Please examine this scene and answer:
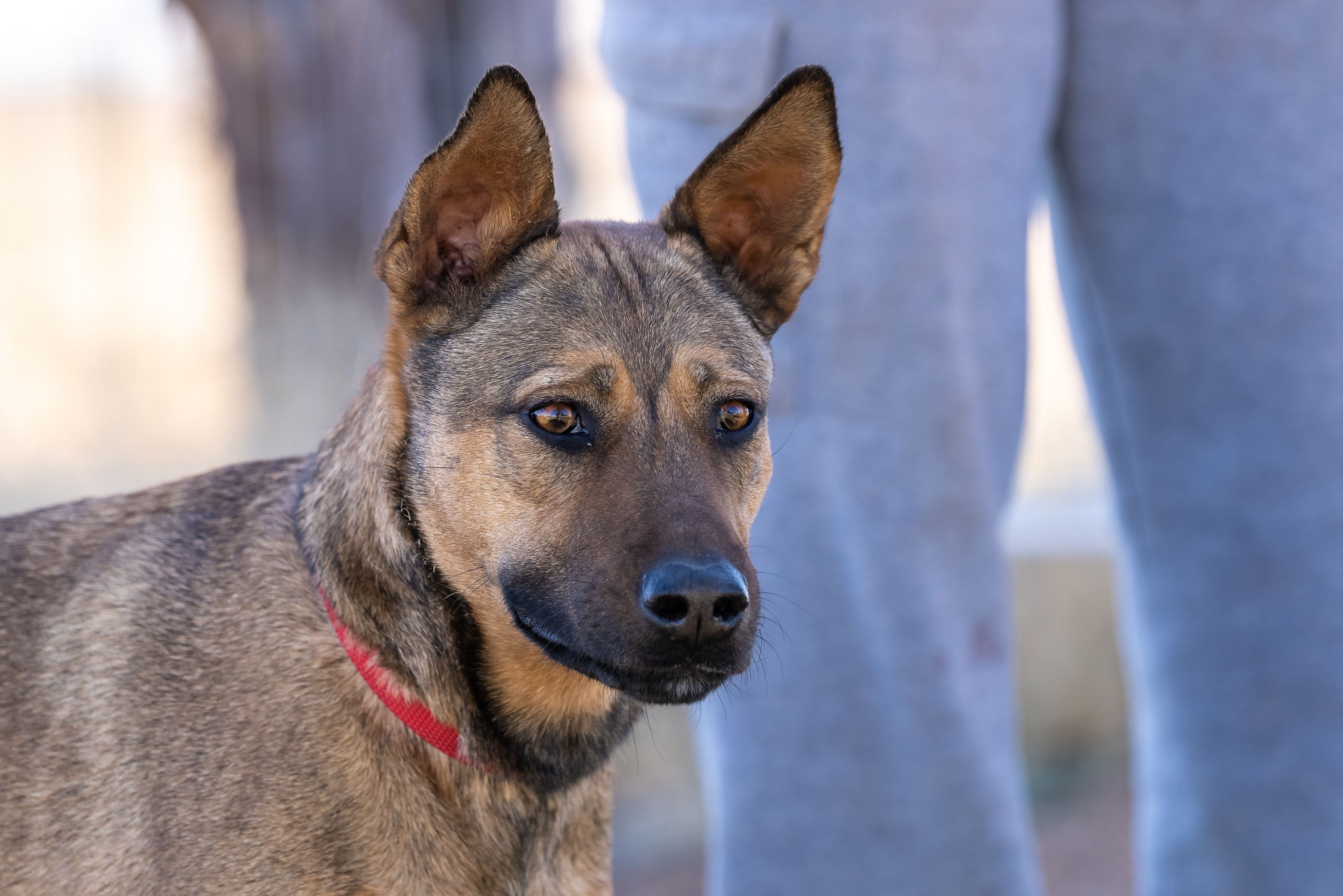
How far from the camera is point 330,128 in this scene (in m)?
5.91

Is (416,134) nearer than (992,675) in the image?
No

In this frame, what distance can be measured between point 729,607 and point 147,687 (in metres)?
1.11

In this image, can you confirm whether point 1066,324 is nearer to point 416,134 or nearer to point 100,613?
point 100,613

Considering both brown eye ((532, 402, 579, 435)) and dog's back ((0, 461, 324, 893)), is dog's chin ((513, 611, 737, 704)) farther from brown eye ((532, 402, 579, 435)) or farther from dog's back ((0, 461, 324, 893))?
dog's back ((0, 461, 324, 893))

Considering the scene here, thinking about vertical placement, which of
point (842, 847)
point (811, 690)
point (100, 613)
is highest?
point (100, 613)

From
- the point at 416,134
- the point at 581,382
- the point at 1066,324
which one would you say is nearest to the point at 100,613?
the point at 581,382

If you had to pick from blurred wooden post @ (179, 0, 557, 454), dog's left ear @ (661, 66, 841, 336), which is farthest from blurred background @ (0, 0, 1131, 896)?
dog's left ear @ (661, 66, 841, 336)

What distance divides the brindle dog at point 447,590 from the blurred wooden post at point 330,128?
3073mm

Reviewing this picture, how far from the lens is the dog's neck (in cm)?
246

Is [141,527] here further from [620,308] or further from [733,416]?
[733,416]

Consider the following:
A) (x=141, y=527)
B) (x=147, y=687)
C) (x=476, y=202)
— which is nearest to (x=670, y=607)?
(x=476, y=202)

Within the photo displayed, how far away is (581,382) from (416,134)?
382cm

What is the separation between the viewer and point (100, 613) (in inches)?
102

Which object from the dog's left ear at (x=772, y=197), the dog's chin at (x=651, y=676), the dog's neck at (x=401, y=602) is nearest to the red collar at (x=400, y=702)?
the dog's neck at (x=401, y=602)
